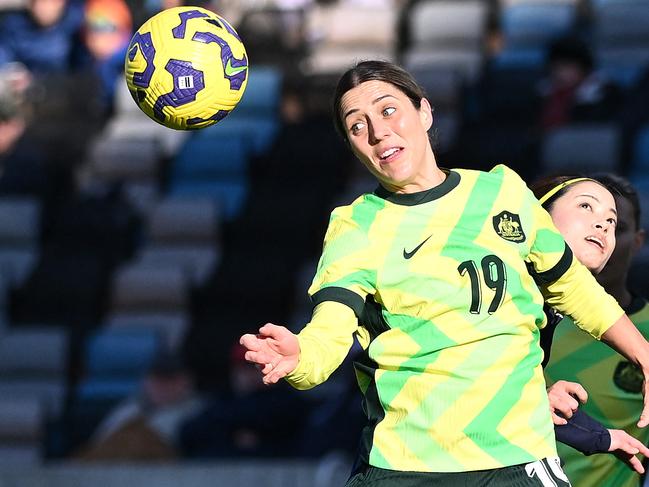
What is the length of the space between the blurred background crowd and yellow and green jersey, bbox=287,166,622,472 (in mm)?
4831

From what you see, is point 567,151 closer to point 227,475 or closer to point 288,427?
point 288,427

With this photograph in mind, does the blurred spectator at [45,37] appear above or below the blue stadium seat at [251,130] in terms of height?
above

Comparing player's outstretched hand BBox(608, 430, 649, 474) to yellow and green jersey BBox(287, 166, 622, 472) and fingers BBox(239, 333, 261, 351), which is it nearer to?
yellow and green jersey BBox(287, 166, 622, 472)

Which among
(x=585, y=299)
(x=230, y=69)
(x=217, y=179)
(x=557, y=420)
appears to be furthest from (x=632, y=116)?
(x=557, y=420)

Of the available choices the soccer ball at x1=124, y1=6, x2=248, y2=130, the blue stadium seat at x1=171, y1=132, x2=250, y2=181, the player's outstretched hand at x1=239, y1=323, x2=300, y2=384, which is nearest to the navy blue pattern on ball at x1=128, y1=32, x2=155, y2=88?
the soccer ball at x1=124, y1=6, x2=248, y2=130

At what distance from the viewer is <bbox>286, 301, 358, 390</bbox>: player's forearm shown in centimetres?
363

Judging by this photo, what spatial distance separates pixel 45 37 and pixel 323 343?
10.5 m

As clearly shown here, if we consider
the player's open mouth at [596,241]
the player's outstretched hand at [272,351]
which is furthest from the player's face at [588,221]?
the player's outstretched hand at [272,351]

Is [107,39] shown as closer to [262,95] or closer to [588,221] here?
[262,95]

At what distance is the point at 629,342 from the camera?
403cm

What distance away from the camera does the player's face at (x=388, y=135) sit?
3.97 meters

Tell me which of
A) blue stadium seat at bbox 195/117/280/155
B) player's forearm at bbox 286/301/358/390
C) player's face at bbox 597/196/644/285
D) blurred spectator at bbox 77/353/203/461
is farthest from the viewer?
blue stadium seat at bbox 195/117/280/155

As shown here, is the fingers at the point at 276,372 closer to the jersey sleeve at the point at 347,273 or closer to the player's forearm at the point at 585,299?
the jersey sleeve at the point at 347,273

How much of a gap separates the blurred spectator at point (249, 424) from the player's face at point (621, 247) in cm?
447
